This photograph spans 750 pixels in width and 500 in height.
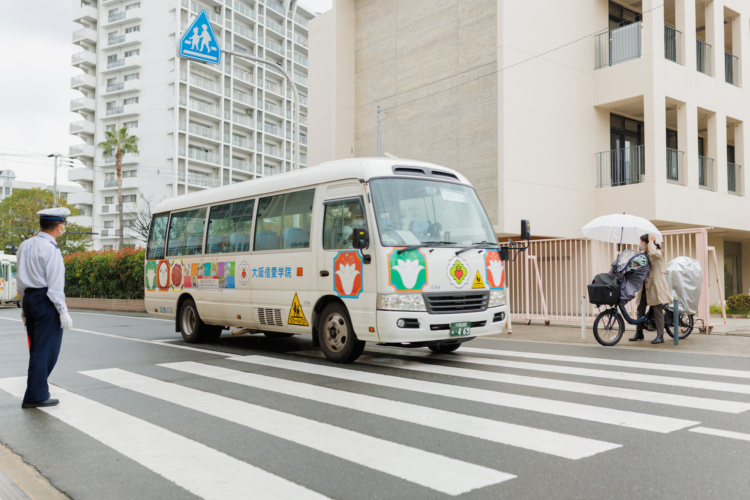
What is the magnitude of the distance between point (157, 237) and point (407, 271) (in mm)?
7544

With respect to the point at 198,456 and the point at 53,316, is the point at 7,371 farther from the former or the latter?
the point at 198,456

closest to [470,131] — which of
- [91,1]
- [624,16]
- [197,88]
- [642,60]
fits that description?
[642,60]

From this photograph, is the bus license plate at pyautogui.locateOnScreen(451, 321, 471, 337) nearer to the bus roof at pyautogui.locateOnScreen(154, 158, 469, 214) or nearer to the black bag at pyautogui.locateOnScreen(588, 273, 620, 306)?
the bus roof at pyautogui.locateOnScreen(154, 158, 469, 214)

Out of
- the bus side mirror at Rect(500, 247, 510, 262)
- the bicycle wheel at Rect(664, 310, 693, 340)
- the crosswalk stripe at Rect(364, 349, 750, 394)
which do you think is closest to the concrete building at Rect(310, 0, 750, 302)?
the bicycle wheel at Rect(664, 310, 693, 340)

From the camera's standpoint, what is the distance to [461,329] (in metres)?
8.51

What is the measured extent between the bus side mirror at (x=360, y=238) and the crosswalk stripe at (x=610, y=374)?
7.87 feet

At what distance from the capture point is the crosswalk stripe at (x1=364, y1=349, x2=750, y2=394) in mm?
7051

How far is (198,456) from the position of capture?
4602 mm

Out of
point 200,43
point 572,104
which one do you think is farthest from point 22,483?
point 572,104

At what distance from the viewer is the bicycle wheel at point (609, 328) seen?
437 inches

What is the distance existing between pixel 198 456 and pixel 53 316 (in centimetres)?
260

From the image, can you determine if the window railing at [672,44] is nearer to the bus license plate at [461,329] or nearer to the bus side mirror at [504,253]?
the bus side mirror at [504,253]

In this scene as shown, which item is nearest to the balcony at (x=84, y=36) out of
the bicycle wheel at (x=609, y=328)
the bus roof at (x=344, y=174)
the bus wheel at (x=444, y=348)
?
Answer: the bus roof at (x=344, y=174)

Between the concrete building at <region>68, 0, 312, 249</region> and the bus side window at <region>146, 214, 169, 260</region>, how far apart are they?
58.5m
